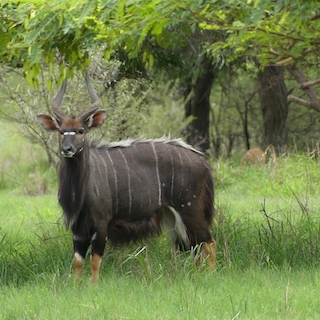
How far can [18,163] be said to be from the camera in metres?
16.8

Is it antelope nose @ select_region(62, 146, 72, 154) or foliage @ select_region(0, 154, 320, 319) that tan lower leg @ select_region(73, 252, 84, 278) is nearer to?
foliage @ select_region(0, 154, 320, 319)

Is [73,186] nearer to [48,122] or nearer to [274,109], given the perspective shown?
[48,122]

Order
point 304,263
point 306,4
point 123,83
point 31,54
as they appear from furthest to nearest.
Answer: point 123,83 < point 304,263 < point 31,54 < point 306,4

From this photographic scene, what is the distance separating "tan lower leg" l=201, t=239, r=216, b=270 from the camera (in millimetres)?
6617

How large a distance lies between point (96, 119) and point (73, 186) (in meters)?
0.59

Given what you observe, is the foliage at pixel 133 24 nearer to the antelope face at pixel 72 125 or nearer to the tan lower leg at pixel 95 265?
the antelope face at pixel 72 125

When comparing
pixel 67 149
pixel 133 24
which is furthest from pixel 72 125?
pixel 133 24

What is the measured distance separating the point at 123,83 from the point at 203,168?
4970 mm

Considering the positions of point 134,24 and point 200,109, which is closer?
point 134,24

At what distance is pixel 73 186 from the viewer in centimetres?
645

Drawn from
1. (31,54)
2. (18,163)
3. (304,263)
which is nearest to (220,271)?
(304,263)

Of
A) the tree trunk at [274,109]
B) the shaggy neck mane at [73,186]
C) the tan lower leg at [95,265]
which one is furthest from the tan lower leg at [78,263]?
the tree trunk at [274,109]

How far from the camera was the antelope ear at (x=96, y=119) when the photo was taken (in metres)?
6.55

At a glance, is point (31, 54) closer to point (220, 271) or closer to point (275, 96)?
point (220, 271)
